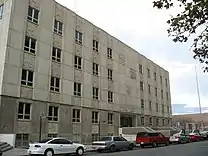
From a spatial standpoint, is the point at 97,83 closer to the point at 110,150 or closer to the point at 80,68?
the point at 80,68

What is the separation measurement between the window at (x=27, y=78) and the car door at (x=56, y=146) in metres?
8.49

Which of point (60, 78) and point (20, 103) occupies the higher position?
point (60, 78)

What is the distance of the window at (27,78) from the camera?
2634 cm

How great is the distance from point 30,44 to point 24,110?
6.53 m

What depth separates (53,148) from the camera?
19.5 m

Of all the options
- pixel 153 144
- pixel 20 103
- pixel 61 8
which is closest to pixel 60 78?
pixel 20 103

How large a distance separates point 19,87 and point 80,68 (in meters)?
9.68

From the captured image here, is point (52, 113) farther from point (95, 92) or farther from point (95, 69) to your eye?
point (95, 69)

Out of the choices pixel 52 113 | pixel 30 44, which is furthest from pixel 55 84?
pixel 30 44

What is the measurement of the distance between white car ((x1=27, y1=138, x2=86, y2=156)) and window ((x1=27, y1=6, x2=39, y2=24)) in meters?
13.7

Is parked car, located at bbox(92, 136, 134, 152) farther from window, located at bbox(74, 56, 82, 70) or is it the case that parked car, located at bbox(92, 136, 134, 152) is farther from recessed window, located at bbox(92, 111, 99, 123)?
window, located at bbox(74, 56, 82, 70)

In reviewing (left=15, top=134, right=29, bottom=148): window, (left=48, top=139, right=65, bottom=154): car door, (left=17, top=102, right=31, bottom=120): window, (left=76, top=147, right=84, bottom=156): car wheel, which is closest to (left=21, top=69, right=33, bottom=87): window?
(left=17, top=102, right=31, bottom=120): window

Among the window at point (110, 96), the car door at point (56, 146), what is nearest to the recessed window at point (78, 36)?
the window at point (110, 96)

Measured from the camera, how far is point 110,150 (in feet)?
82.0
